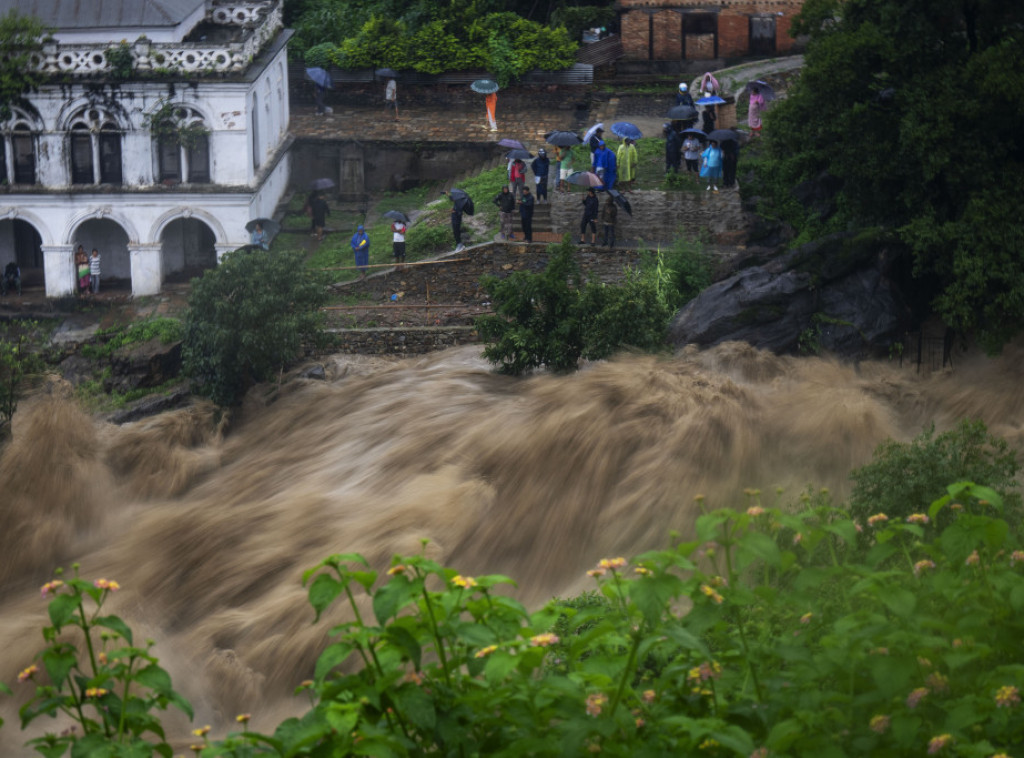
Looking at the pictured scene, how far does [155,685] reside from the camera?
6895mm

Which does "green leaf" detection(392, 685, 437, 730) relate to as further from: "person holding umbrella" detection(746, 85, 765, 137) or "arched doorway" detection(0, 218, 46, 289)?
"arched doorway" detection(0, 218, 46, 289)

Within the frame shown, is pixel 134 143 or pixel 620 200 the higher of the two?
pixel 134 143

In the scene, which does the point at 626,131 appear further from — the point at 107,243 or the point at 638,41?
the point at 107,243

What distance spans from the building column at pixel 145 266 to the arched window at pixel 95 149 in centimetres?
170

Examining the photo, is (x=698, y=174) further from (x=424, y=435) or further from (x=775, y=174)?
(x=424, y=435)

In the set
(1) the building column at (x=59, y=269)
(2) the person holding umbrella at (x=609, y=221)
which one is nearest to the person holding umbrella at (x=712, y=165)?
(2) the person holding umbrella at (x=609, y=221)

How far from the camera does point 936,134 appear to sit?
824 inches

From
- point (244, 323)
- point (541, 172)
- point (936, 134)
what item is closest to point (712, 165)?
point (541, 172)

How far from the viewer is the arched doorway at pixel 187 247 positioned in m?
33.8

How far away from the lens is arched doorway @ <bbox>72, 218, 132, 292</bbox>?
1335 inches

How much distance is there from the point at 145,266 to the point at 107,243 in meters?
1.73

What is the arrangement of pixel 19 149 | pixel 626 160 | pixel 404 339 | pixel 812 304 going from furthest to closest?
pixel 19 149 < pixel 626 160 < pixel 404 339 < pixel 812 304

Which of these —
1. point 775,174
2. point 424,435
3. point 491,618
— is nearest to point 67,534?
point 424,435

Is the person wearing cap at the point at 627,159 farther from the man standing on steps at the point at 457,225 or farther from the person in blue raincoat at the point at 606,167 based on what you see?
the man standing on steps at the point at 457,225
